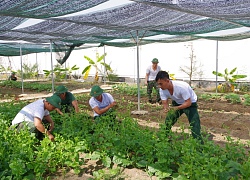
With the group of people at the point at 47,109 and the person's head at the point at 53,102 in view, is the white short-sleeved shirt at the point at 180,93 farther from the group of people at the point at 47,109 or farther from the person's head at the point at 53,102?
the person's head at the point at 53,102

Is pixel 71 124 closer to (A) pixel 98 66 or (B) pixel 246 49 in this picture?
(B) pixel 246 49

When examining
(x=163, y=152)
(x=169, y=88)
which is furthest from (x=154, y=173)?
(x=169, y=88)

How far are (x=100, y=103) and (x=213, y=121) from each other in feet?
9.54

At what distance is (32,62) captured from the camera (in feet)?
76.6

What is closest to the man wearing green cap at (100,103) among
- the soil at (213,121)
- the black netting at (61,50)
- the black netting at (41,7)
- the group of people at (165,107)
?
the group of people at (165,107)

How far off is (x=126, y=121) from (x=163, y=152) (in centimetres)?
107

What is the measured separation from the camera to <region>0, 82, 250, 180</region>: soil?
11.4 ft

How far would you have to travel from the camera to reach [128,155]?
358 cm

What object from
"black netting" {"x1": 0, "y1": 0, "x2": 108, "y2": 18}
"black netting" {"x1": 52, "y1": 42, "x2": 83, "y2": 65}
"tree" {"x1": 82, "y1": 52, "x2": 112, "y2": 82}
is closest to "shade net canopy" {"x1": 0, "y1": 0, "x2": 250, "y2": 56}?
"black netting" {"x1": 0, "y1": 0, "x2": 108, "y2": 18}

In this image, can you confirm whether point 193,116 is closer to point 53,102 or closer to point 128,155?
point 128,155

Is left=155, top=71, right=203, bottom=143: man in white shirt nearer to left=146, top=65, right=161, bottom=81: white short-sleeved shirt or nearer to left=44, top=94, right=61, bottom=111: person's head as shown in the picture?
left=44, top=94, right=61, bottom=111: person's head

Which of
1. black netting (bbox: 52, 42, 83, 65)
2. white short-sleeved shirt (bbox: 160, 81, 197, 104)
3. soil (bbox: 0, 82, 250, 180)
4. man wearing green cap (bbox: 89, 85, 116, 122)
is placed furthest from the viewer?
black netting (bbox: 52, 42, 83, 65)

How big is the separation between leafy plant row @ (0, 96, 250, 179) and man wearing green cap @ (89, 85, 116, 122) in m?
0.91

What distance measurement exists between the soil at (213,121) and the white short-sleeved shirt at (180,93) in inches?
14.3
